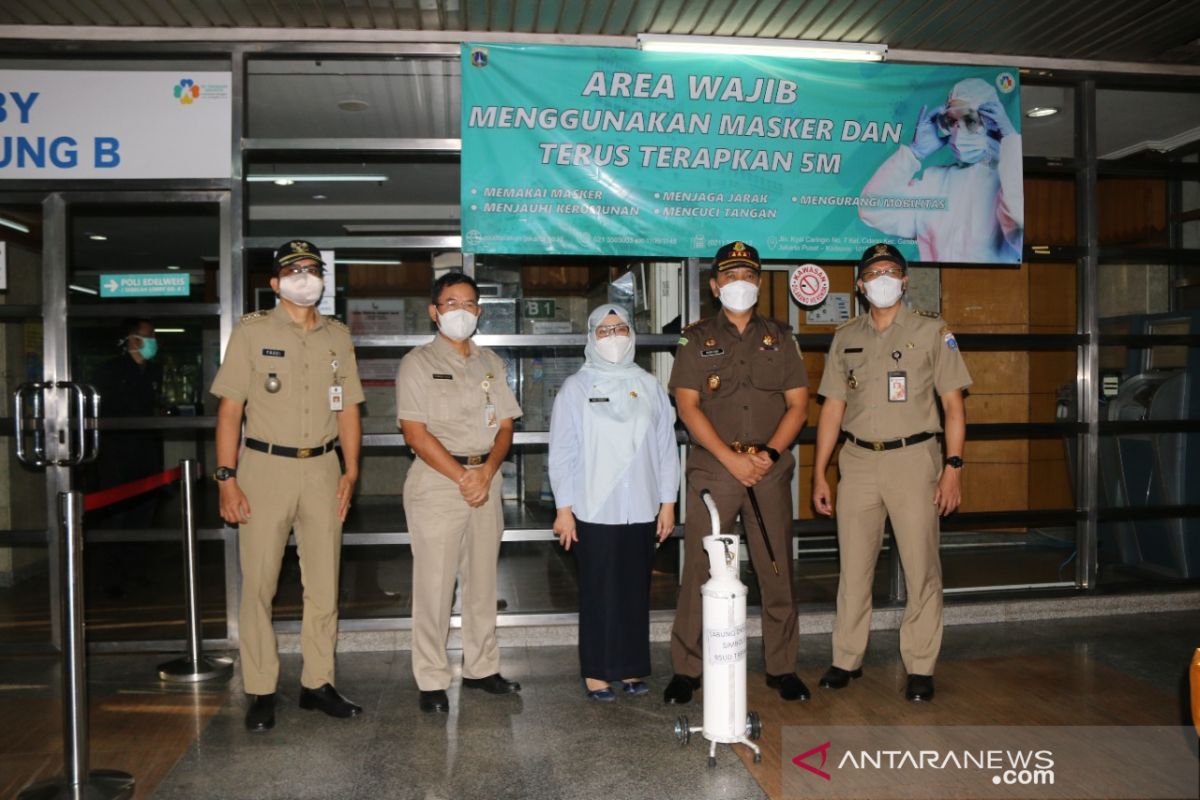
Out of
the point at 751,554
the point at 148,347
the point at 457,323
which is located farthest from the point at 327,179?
the point at 751,554

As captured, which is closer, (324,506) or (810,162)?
(324,506)

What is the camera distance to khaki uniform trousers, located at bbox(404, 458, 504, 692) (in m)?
3.95

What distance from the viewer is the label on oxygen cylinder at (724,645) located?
3172 millimetres

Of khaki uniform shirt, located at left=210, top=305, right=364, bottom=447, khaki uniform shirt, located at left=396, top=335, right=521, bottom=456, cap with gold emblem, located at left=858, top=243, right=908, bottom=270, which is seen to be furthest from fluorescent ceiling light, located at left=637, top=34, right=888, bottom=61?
khaki uniform shirt, located at left=210, top=305, right=364, bottom=447

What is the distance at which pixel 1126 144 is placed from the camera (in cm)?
774

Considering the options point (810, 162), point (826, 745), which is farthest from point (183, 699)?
point (810, 162)

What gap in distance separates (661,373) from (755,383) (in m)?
1.99

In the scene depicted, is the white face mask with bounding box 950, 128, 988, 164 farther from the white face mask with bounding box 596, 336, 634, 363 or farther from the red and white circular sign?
the white face mask with bounding box 596, 336, 634, 363

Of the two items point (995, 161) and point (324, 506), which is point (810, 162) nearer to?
point (995, 161)

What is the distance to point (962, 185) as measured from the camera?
5.25 metres

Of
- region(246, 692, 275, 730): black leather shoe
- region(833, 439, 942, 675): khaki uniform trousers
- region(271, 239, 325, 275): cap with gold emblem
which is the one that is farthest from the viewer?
region(833, 439, 942, 675): khaki uniform trousers

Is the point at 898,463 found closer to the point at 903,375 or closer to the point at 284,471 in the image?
the point at 903,375

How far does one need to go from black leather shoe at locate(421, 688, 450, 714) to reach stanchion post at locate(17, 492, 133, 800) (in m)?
1.20

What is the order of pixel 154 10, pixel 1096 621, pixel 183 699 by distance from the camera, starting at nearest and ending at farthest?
→ pixel 183 699 < pixel 154 10 < pixel 1096 621
